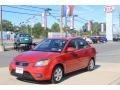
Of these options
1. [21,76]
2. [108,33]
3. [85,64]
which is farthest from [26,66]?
[108,33]

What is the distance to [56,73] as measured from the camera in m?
10.1

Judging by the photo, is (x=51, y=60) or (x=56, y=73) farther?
(x=56, y=73)

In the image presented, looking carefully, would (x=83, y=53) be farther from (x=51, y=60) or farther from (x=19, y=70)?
(x=19, y=70)

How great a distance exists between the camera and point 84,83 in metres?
10.1

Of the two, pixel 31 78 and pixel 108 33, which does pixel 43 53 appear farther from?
pixel 108 33

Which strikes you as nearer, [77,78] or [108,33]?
[77,78]

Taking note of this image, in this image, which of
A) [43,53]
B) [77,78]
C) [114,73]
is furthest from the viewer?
[114,73]

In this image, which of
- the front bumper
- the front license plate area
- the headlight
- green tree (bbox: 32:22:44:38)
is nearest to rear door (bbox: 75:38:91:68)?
the headlight

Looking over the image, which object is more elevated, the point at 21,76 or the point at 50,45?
the point at 50,45

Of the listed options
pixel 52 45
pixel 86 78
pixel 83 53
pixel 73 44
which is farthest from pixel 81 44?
pixel 86 78

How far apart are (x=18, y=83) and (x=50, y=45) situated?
6.43ft

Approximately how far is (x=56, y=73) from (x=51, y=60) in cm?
52

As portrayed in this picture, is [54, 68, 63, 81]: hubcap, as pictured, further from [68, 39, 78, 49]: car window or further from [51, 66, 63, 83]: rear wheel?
[68, 39, 78, 49]: car window
